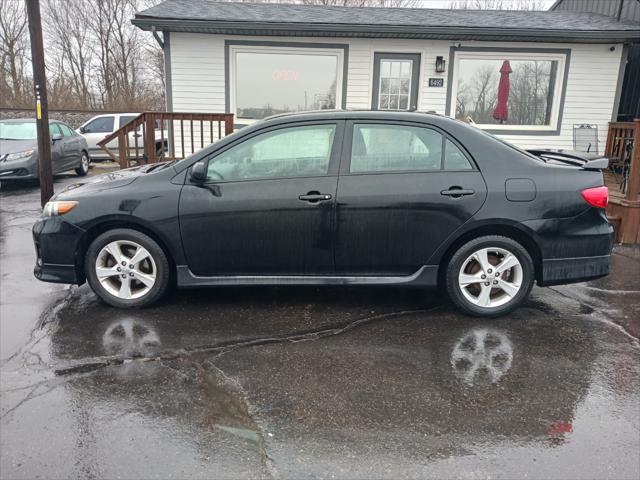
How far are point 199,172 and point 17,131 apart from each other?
9950mm

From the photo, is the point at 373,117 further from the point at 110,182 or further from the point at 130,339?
the point at 130,339

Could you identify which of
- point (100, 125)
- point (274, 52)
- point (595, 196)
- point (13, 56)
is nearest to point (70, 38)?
point (13, 56)

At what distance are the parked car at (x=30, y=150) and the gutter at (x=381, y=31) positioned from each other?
3902 mm

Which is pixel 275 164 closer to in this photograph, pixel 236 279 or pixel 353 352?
pixel 236 279

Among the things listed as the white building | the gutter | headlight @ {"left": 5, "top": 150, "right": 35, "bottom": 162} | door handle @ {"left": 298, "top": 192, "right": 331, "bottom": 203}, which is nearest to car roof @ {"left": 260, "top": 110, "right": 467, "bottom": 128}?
door handle @ {"left": 298, "top": 192, "right": 331, "bottom": 203}

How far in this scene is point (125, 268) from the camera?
13.6ft

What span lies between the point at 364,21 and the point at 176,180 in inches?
301

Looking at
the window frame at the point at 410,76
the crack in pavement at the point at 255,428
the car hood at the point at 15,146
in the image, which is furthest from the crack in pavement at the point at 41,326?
the car hood at the point at 15,146

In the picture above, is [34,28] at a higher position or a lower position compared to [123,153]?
higher

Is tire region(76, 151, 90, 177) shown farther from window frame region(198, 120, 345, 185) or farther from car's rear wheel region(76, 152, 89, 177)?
window frame region(198, 120, 345, 185)

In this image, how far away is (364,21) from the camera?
10.3 metres

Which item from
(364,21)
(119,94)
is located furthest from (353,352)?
(119,94)

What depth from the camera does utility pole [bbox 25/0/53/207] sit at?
7477 mm

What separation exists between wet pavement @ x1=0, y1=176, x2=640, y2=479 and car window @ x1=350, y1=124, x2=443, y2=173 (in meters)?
1.23
